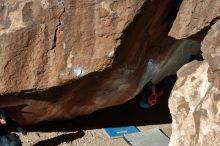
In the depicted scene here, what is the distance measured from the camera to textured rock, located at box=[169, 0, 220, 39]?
4871 mm

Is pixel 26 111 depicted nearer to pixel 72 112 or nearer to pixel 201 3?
pixel 72 112

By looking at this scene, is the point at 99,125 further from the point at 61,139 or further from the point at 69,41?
the point at 69,41

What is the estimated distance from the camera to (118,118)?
678cm

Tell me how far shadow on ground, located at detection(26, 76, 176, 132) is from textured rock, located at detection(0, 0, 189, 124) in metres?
0.92

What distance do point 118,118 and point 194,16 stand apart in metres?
2.22

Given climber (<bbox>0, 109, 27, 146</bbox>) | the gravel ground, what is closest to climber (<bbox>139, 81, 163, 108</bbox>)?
the gravel ground

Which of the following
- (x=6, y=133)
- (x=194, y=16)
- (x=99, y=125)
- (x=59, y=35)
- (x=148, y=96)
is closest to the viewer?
(x=194, y=16)

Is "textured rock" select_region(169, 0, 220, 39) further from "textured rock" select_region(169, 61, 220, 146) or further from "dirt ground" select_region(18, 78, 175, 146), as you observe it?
"dirt ground" select_region(18, 78, 175, 146)

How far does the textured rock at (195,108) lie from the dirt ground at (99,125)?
1.40 meters

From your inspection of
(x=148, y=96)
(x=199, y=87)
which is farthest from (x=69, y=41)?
(x=148, y=96)

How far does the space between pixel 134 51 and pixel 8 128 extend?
1.67 m

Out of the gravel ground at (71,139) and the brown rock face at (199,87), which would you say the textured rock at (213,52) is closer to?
the brown rock face at (199,87)

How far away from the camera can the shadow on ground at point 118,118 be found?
6.42 metres

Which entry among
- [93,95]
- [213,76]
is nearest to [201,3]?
[213,76]
